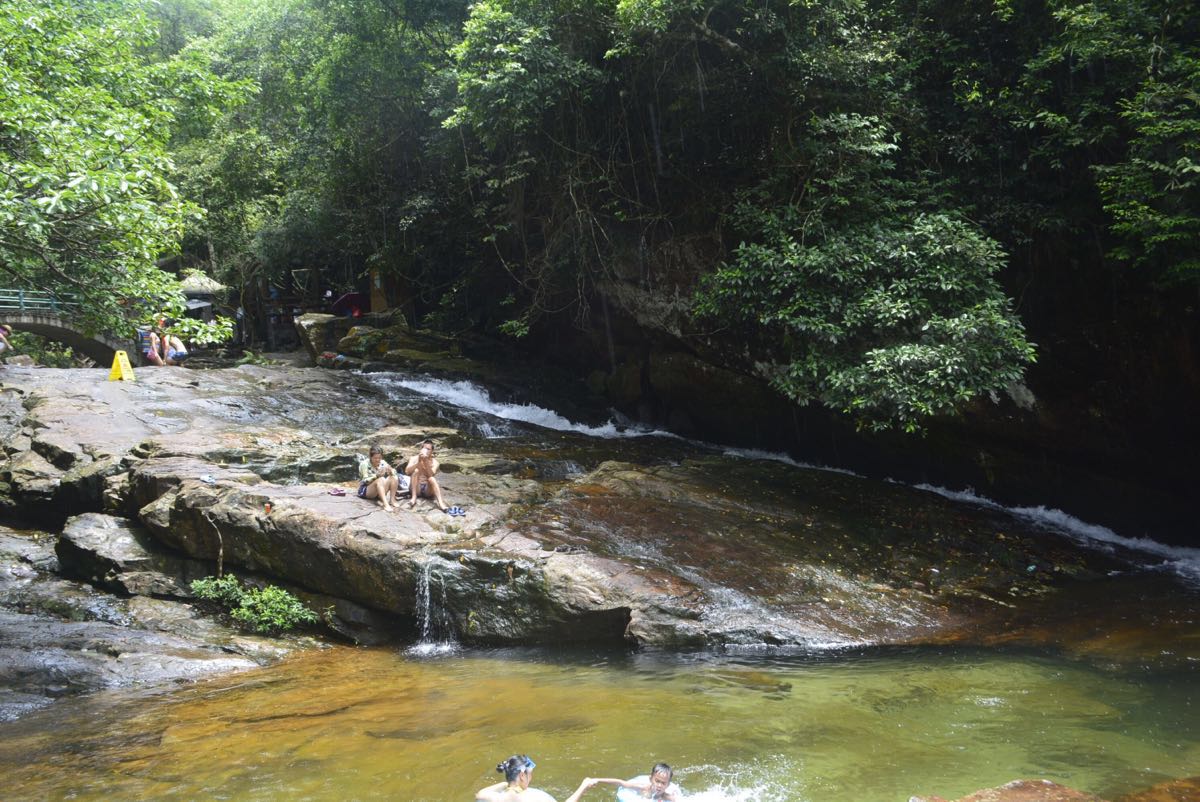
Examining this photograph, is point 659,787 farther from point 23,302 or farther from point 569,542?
point 23,302

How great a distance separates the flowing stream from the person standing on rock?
5.07 feet

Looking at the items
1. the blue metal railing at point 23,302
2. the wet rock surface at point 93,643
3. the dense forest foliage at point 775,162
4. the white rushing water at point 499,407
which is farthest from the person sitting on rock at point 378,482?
the blue metal railing at point 23,302

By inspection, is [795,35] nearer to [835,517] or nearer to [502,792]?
[835,517]

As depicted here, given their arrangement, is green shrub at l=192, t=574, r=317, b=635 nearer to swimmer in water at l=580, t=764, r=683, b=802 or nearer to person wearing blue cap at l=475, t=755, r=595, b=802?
person wearing blue cap at l=475, t=755, r=595, b=802

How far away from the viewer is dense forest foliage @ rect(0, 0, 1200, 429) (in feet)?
32.2

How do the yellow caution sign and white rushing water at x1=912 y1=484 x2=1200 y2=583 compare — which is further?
the yellow caution sign

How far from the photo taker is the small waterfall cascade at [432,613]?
9.20 metres

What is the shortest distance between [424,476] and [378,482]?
574mm

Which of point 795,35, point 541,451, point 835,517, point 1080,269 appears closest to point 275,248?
point 541,451

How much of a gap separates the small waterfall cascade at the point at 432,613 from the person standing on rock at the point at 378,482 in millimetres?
1409

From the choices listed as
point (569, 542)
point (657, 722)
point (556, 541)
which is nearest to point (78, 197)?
point (556, 541)

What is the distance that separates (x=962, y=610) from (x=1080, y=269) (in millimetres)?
6038

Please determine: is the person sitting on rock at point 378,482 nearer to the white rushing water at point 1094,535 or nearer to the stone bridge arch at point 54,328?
the white rushing water at point 1094,535

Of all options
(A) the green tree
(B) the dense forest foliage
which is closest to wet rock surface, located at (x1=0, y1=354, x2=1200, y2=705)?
(B) the dense forest foliage
